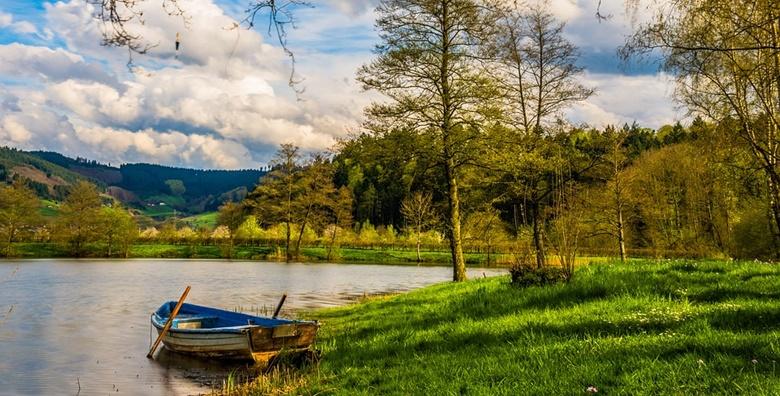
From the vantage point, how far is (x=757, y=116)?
66.9ft

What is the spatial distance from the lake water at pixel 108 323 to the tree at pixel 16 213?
3298cm

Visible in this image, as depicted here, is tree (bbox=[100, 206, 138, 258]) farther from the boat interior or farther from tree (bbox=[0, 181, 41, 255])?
the boat interior

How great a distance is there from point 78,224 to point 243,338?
68.9 metres

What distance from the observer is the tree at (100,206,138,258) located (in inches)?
2813

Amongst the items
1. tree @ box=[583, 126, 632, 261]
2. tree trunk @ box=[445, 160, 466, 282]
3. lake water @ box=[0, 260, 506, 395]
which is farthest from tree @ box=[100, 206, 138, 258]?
tree trunk @ box=[445, 160, 466, 282]

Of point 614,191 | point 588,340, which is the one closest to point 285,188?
point 614,191

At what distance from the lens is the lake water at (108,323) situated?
12156 millimetres

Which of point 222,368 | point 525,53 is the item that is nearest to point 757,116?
point 525,53

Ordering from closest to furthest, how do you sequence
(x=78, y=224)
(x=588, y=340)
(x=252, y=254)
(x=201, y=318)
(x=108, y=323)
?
(x=588, y=340) → (x=201, y=318) → (x=108, y=323) → (x=78, y=224) → (x=252, y=254)

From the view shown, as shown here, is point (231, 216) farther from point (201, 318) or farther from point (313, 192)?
point (201, 318)

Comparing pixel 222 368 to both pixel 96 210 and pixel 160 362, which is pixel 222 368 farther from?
pixel 96 210

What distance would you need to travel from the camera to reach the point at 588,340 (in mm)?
7441

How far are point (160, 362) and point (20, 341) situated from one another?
596cm

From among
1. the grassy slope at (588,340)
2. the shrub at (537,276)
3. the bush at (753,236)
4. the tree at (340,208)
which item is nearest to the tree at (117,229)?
the tree at (340,208)
